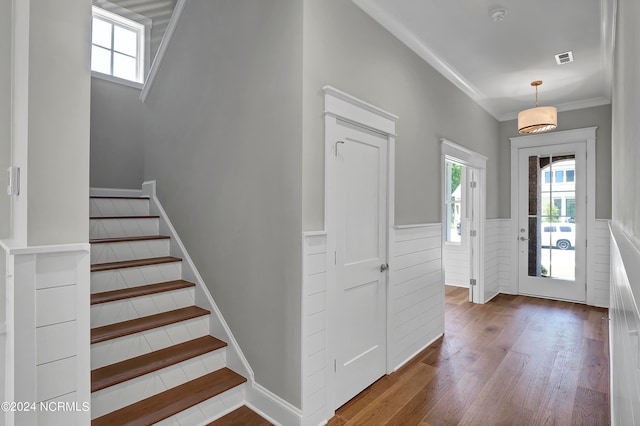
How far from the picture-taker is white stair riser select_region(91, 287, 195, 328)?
2.28 metres

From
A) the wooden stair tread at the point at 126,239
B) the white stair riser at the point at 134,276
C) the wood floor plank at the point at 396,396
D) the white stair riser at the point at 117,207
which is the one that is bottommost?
the wood floor plank at the point at 396,396

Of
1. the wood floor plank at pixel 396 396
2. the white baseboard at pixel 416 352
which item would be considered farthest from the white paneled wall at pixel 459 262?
the wood floor plank at pixel 396 396

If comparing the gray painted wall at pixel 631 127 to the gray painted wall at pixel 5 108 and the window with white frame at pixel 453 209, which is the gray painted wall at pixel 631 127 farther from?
the window with white frame at pixel 453 209

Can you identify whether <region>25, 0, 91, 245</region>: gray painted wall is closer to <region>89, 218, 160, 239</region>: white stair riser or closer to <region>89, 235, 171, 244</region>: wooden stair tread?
<region>89, 235, 171, 244</region>: wooden stair tread

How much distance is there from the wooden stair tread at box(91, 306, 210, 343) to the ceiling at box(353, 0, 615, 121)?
2.70 metres

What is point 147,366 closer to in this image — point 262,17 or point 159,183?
point 159,183

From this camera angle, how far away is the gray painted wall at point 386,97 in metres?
2.05

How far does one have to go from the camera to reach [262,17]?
2.26m

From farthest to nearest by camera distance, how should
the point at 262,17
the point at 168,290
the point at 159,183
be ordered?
the point at 159,183
the point at 168,290
the point at 262,17

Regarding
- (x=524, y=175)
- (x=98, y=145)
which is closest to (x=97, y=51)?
(x=98, y=145)

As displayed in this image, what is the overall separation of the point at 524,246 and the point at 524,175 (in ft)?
3.70

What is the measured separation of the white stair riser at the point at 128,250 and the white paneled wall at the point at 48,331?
1.54 metres

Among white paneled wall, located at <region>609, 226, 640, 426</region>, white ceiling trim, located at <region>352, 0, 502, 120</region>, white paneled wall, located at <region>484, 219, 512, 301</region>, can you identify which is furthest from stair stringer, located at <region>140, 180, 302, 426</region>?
white paneled wall, located at <region>484, 219, 512, 301</region>

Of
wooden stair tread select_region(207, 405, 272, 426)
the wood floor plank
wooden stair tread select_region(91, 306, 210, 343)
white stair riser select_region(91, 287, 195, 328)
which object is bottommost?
wooden stair tread select_region(207, 405, 272, 426)
